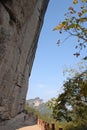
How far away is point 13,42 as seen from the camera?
1590 centimetres

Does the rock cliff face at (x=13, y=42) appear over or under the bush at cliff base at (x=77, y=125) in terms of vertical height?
over

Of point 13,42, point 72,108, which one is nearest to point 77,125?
point 72,108

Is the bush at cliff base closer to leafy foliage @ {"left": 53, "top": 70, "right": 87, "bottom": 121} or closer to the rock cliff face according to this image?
leafy foliage @ {"left": 53, "top": 70, "right": 87, "bottom": 121}

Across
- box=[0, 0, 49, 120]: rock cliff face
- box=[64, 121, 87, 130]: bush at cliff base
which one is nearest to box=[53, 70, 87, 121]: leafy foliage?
box=[64, 121, 87, 130]: bush at cliff base

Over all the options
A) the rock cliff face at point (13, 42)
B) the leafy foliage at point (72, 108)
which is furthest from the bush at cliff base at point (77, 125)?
the rock cliff face at point (13, 42)

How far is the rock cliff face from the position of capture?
47.4 ft

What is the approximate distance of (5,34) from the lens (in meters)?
14.2

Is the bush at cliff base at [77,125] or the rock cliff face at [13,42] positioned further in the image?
the bush at cliff base at [77,125]

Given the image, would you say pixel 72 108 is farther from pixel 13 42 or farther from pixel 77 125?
pixel 13 42

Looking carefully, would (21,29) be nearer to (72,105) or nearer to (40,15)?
(40,15)

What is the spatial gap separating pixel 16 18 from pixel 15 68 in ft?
13.1

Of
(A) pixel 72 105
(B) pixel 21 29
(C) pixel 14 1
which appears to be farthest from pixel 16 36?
(A) pixel 72 105

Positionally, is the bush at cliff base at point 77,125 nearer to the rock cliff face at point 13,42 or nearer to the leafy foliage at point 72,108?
the leafy foliage at point 72,108

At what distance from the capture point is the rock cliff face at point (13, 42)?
14449 mm
